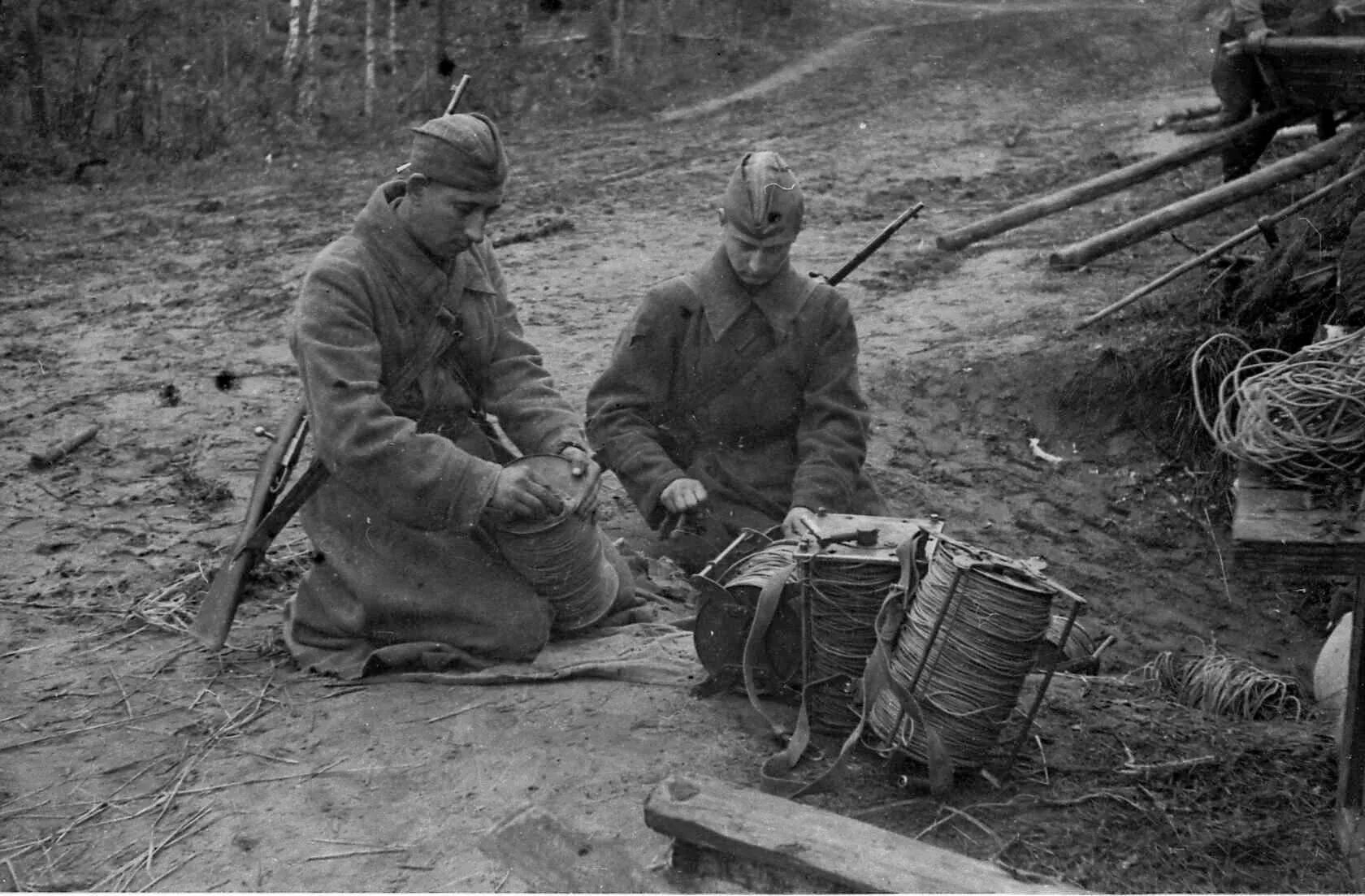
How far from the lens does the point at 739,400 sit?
5637mm

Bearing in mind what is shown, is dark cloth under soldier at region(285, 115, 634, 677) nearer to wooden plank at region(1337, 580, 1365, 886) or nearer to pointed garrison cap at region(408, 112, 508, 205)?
pointed garrison cap at region(408, 112, 508, 205)

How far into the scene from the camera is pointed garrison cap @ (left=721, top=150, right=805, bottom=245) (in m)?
5.08

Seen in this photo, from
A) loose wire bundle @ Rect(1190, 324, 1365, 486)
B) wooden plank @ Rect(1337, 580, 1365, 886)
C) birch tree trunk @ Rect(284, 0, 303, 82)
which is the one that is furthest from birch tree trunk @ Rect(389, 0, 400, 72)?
wooden plank @ Rect(1337, 580, 1365, 886)

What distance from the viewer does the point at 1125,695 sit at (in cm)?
484

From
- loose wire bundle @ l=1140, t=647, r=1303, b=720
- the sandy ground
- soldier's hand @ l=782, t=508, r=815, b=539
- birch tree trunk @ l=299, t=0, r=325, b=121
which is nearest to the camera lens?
the sandy ground

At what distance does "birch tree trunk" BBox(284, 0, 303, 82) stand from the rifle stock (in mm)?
12461

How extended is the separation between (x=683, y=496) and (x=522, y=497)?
30.7 inches

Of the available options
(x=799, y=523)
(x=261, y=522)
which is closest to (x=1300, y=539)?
(x=799, y=523)

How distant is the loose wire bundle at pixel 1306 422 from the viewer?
3551 millimetres

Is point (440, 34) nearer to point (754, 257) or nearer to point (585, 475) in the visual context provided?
point (754, 257)

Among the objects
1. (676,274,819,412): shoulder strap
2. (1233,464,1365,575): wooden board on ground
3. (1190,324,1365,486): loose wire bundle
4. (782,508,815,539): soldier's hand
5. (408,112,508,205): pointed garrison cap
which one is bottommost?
(782,508,815,539): soldier's hand

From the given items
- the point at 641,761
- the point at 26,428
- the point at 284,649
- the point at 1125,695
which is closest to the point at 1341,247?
the point at 1125,695

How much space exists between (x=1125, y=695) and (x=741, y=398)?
179 centimetres

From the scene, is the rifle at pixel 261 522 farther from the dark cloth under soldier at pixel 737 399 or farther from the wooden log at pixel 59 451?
the wooden log at pixel 59 451
